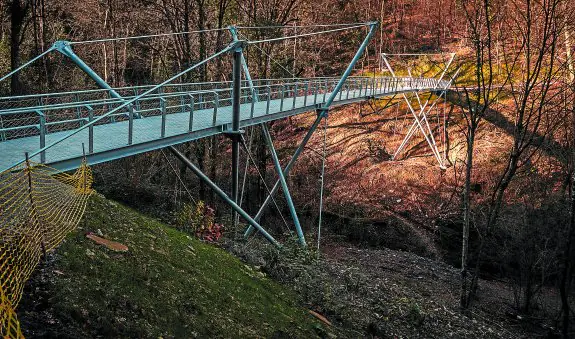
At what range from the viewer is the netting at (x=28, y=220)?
13.7 feet

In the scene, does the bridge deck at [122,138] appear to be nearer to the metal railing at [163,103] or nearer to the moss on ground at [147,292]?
the metal railing at [163,103]

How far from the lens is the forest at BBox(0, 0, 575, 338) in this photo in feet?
24.3

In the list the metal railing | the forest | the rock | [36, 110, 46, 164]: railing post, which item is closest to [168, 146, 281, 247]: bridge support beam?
the forest

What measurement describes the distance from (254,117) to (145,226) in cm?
437

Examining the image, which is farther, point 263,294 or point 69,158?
point 263,294

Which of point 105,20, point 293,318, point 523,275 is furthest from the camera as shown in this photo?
point 105,20

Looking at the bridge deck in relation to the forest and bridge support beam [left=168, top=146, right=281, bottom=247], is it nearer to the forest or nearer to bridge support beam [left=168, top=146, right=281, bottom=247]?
bridge support beam [left=168, top=146, right=281, bottom=247]

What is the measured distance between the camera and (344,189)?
26.4 meters

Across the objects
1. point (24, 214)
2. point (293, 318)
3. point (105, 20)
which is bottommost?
point (293, 318)

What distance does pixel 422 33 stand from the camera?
42.1 metres

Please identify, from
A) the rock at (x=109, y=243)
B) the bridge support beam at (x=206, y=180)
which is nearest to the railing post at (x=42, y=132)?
the rock at (x=109, y=243)

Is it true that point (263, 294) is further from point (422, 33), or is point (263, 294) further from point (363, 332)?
point (422, 33)

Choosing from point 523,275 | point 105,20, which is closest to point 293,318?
point 523,275

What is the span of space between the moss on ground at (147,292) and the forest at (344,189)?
0.11 feet
